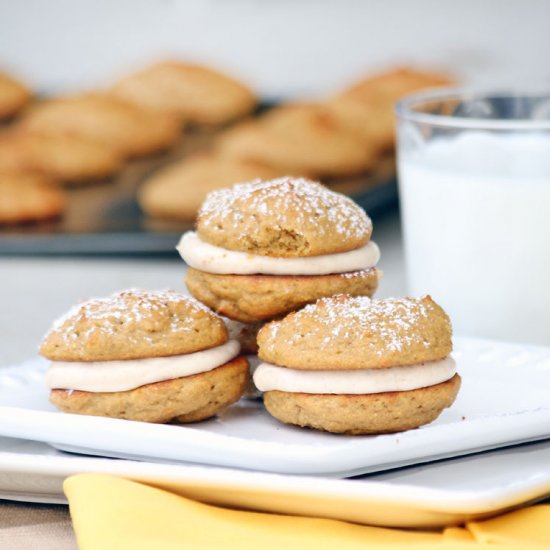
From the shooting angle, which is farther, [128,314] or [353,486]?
[128,314]

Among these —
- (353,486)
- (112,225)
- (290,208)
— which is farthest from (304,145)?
(353,486)

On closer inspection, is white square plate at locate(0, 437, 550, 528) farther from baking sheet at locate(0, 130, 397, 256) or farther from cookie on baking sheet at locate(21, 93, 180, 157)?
cookie on baking sheet at locate(21, 93, 180, 157)

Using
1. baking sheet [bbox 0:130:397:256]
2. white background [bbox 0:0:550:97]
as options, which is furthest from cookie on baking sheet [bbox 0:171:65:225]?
white background [bbox 0:0:550:97]

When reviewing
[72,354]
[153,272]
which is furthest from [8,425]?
[153,272]

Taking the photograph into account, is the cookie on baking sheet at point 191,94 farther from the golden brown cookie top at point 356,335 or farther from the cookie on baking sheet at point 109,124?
the golden brown cookie top at point 356,335

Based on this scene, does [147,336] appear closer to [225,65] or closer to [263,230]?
[263,230]

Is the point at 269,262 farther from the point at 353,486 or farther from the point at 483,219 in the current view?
the point at 483,219
